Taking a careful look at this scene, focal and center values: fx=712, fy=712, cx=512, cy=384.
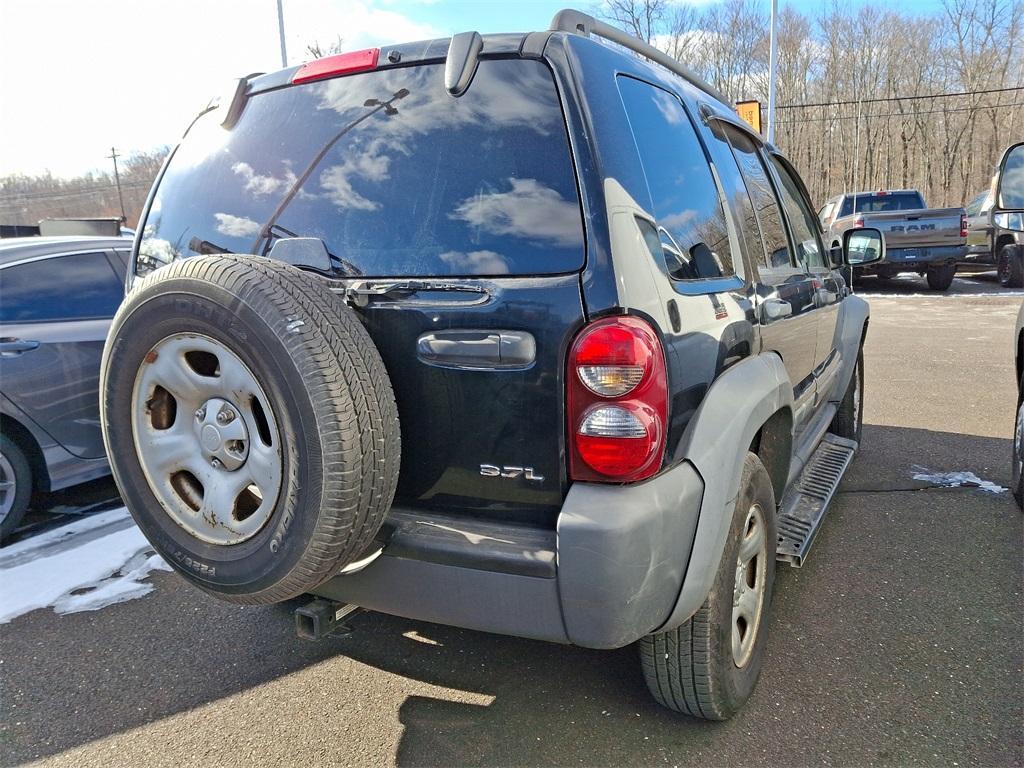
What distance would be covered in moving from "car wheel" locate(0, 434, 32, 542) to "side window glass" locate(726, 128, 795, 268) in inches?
151

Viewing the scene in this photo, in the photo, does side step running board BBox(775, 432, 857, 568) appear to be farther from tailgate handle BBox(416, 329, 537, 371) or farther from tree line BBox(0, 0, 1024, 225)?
tree line BBox(0, 0, 1024, 225)

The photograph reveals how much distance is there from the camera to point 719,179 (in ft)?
8.49

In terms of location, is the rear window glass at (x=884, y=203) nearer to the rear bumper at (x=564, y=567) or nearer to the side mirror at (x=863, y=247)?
the side mirror at (x=863, y=247)

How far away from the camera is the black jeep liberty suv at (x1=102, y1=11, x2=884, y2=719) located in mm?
1764

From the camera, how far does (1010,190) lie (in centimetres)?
307

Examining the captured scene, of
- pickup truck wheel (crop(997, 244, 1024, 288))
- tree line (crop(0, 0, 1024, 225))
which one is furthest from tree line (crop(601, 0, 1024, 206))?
pickup truck wheel (crop(997, 244, 1024, 288))

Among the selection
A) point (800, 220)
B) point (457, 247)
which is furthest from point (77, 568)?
point (800, 220)

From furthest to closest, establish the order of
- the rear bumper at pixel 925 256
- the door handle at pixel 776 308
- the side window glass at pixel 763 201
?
the rear bumper at pixel 925 256, the side window glass at pixel 763 201, the door handle at pixel 776 308

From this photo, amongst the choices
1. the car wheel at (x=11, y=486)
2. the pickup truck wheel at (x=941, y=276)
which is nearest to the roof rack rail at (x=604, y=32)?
the car wheel at (x=11, y=486)

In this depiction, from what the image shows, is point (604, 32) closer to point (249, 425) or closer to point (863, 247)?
point (249, 425)

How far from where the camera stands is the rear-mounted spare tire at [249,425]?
67.6 inches

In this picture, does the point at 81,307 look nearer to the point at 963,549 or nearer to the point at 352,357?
the point at 352,357

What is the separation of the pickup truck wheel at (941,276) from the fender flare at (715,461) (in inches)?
561

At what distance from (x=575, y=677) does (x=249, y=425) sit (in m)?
1.46
